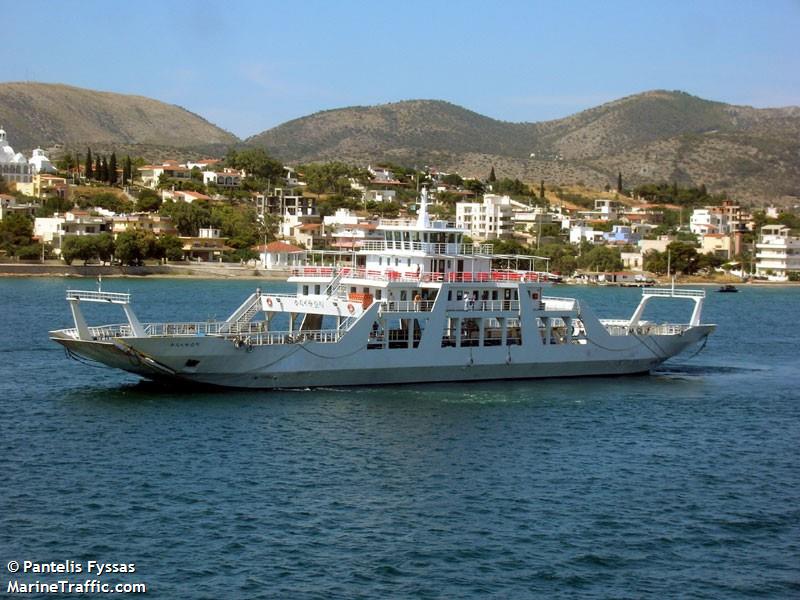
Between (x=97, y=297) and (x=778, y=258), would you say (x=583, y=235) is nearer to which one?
(x=778, y=258)

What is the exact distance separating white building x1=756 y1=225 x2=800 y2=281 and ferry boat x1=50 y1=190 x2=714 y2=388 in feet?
331

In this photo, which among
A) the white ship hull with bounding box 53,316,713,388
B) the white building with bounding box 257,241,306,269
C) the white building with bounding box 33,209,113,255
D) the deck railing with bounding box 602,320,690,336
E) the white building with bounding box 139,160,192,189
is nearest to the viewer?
the white ship hull with bounding box 53,316,713,388

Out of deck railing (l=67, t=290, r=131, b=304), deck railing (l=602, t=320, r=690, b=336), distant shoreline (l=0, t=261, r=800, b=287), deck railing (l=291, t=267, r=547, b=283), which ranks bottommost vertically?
deck railing (l=602, t=320, r=690, b=336)

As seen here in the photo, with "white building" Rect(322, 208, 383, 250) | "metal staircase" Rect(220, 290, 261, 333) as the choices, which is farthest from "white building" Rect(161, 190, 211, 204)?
"metal staircase" Rect(220, 290, 261, 333)

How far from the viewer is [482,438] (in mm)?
32094

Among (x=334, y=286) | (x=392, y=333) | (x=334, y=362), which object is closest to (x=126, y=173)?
(x=334, y=286)

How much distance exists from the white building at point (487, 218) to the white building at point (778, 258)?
2897cm

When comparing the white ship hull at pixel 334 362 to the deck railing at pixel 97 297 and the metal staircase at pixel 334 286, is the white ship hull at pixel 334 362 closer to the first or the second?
the deck railing at pixel 97 297

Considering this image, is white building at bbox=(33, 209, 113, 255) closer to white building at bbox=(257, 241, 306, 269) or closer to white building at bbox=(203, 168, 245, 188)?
white building at bbox=(257, 241, 306, 269)

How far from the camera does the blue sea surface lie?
21.9 metres

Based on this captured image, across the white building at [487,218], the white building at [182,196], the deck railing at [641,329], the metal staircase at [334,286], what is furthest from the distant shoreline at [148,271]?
the metal staircase at [334,286]

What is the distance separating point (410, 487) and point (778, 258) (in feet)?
399

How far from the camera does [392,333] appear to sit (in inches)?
1539

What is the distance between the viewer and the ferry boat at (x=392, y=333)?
118 ft
